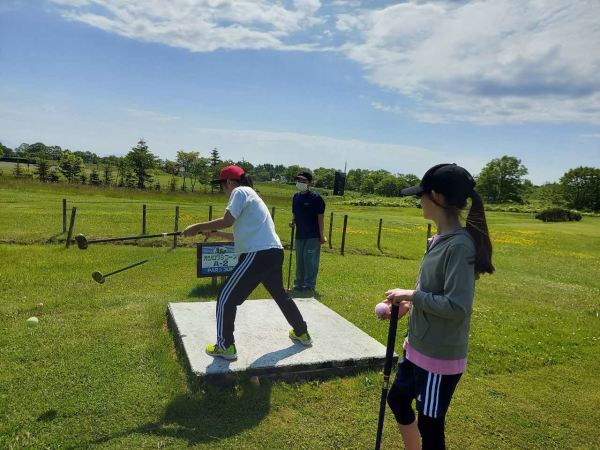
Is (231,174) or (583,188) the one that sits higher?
(583,188)

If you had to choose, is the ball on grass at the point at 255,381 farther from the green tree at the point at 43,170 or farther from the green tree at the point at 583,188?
the green tree at the point at 583,188

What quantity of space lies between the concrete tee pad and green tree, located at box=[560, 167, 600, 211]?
92762 millimetres

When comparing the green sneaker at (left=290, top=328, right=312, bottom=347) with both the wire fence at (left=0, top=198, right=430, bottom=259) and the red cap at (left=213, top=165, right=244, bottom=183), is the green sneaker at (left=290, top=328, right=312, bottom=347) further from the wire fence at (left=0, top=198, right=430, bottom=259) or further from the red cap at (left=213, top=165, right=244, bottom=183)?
the wire fence at (left=0, top=198, right=430, bottom=259)

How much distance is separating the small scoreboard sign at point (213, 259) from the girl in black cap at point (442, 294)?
5.89m

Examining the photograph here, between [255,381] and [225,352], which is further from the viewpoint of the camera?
[225,352]

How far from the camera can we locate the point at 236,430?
13.0 feet

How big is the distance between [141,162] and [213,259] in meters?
64.1

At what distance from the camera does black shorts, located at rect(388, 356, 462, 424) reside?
2.80 meters

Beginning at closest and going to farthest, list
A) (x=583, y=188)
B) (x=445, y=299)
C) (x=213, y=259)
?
(x=445, y=299), (x=213, y=259), (x=583, y=188)

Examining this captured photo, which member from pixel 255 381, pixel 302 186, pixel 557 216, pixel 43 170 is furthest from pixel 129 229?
pixel 43 170

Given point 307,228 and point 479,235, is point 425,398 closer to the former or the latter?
point 479,235

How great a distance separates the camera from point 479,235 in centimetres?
270

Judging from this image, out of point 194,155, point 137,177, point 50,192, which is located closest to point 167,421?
point 50,192

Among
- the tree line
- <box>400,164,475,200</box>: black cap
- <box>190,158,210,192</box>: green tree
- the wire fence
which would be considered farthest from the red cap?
<box>190,158,210,192</box>: green tree
